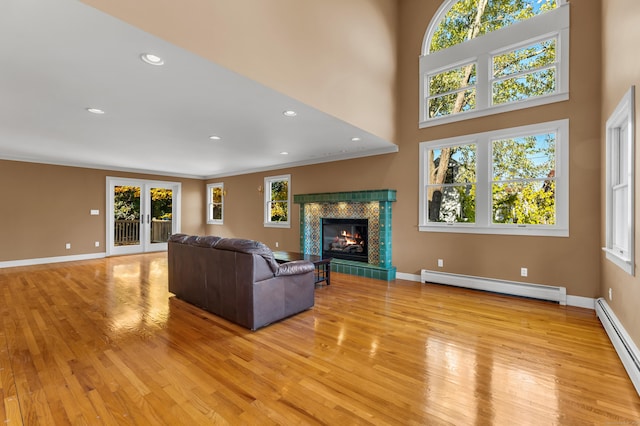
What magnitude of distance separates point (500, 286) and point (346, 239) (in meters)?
2.86

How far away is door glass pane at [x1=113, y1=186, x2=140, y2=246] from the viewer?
816cm

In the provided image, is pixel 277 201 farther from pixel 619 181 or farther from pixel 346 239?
pixel 619 181

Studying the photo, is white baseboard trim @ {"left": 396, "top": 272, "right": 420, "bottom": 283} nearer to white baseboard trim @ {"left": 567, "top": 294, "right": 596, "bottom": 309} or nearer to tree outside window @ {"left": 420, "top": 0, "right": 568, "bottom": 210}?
tree outside window @ {"left": 420, "top": 0, "right": 568, "bottom": 210}

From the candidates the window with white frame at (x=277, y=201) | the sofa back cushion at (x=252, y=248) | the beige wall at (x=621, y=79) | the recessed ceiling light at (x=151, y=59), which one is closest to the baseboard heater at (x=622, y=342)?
the beige wall at (x=621, y=79)

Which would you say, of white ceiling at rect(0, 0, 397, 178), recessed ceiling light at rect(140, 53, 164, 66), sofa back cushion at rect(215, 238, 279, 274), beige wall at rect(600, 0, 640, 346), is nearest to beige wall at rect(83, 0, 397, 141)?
white ceiling at rect(0, 0, 397, 178)

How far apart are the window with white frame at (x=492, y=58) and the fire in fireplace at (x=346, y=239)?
231 centimetres

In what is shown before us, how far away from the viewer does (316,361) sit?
2371mm

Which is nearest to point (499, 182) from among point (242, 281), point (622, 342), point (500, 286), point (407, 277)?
point (500, 286)

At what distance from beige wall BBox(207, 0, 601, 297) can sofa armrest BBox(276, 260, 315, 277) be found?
252 centimetres

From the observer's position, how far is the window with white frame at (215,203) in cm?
956

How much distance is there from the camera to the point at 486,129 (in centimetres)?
450

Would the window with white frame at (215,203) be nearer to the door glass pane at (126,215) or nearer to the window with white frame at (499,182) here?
the door glass pane at (126,215)

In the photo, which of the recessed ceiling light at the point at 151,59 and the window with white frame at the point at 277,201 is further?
the window with white frame at the point at 277,201

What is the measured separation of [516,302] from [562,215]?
1.34 metres
